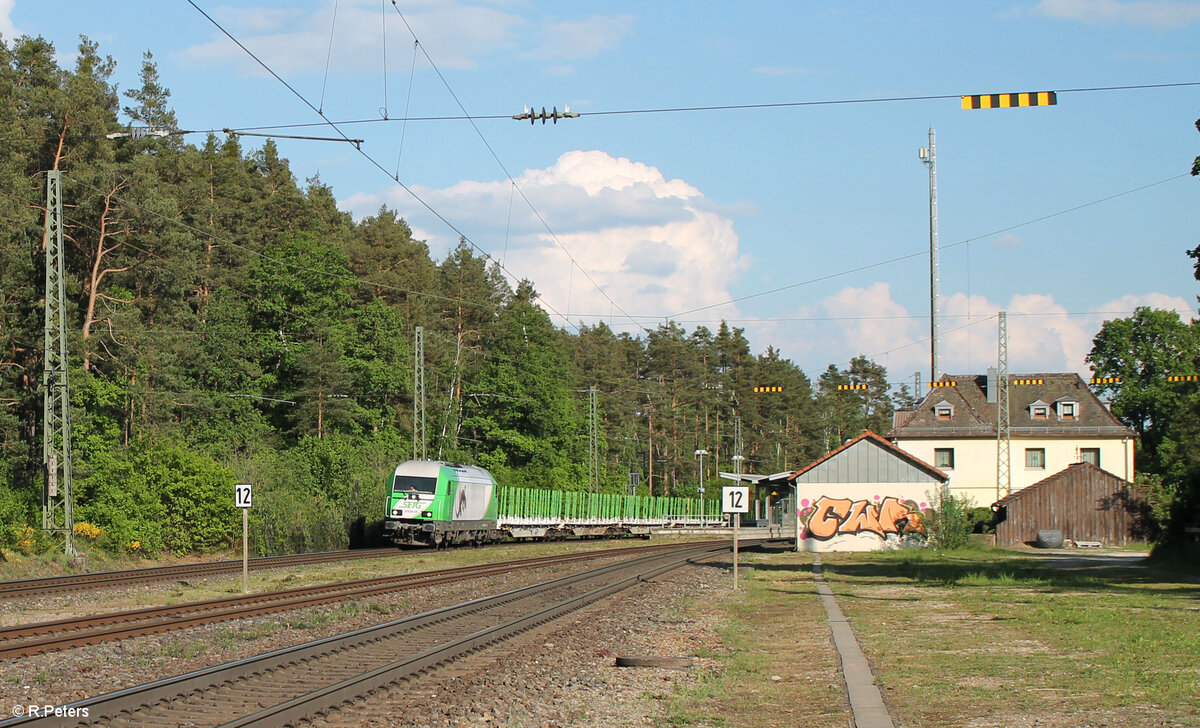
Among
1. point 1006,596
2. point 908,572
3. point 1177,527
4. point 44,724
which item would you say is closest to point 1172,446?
point 1177,527

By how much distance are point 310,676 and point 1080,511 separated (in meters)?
44.9

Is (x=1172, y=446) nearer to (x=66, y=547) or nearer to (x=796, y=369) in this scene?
(x=66, y=547)

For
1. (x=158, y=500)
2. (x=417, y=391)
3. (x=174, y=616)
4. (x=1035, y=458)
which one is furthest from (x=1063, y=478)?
(x=174, y=616)

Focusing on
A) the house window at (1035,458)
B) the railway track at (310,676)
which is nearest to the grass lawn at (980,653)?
the railway track at (310,676)

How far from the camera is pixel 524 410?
3238 inches

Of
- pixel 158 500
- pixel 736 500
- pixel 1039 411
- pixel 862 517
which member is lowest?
pixel 862 517

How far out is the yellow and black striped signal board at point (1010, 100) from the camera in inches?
763

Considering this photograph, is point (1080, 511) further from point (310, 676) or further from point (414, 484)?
point (310, 676)

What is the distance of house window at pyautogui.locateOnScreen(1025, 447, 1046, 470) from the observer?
69125mm

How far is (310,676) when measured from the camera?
487 inches

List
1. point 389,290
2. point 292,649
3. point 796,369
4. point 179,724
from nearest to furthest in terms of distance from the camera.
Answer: point 179,724
point 292,649
point 389,290
point 796,369

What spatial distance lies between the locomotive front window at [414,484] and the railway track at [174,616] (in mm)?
13819

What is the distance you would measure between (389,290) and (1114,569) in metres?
59.0

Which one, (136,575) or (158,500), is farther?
(158,500)
